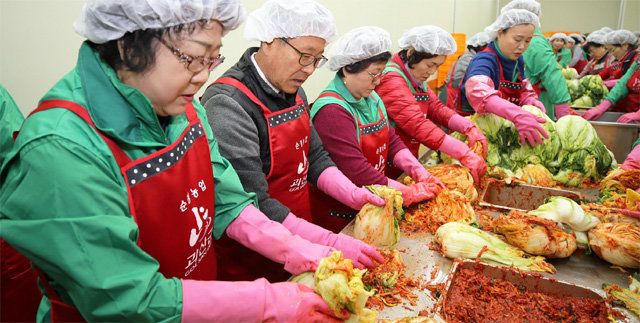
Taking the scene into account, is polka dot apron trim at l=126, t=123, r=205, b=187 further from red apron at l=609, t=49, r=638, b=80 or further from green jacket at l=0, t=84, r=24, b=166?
red apron at l=609, t=49, r=638, b=80

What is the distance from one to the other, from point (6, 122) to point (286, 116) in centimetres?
133

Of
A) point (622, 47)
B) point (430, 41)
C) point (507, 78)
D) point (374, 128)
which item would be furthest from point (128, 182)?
point (622, 47)

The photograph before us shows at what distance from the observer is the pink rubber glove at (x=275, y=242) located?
5.55ft

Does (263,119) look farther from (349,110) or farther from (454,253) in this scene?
(454,253)

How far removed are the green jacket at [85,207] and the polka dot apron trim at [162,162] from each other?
52 millimetres

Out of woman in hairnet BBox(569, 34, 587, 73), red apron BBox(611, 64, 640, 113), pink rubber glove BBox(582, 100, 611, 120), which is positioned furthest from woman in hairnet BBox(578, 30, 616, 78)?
pink rubber glove BBox(582, 100, 611, 120)

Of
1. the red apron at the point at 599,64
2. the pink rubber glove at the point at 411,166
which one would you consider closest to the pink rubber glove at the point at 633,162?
the pink rubber glove at the point at 411,166

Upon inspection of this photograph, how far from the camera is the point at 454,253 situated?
2203 millimetres

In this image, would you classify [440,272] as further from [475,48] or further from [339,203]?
[475,48]

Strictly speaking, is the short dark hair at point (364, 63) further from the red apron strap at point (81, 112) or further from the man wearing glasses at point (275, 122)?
the red apron strap at point (81, 112)

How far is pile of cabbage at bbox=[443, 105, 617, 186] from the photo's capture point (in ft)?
11.5

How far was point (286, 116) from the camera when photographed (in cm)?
231

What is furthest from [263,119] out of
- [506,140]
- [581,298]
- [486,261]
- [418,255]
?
[506,140]

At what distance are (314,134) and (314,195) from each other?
1.89ft
